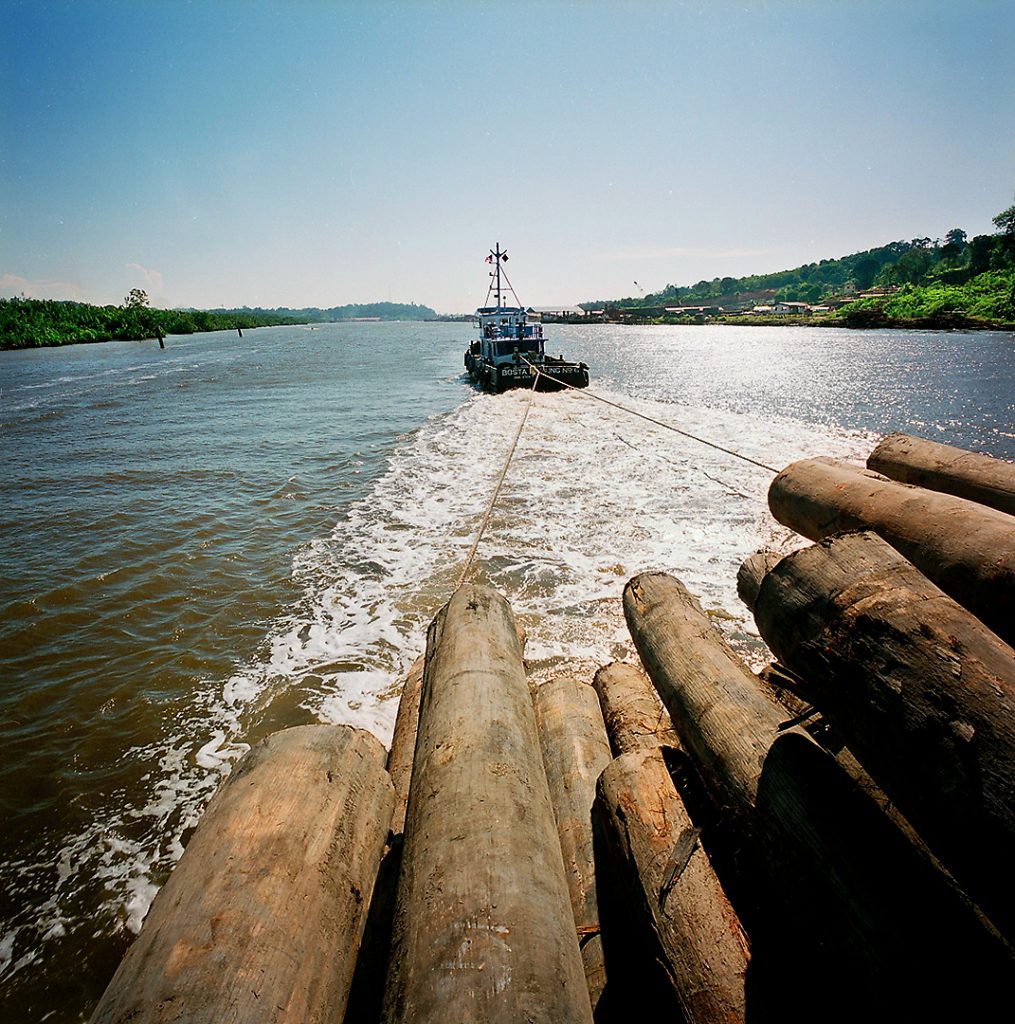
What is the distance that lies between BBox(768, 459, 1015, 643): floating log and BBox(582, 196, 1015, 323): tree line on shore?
3304 inches

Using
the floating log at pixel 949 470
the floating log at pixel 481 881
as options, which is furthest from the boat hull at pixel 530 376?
the floating log at pixel 481 881

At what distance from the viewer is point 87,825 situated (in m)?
3.86

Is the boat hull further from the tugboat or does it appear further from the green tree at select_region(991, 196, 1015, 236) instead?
the green tree at select_region(991, 196, 1015, 236)

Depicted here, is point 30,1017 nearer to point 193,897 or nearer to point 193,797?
point 193,797

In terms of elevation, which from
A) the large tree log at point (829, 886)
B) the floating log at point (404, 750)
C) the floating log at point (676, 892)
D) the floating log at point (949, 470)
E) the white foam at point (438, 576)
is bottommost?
the white foam at point (438, 576)

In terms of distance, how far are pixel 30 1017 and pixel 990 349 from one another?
63619 millimetres

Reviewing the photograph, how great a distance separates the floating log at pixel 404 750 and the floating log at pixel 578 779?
3.10ft

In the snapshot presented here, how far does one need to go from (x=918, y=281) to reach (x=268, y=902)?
141m

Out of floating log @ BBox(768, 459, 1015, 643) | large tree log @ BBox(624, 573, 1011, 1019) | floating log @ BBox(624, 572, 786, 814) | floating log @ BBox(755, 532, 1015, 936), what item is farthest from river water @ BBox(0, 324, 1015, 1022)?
floating log @ BBox(755, 532, 1015, 936)

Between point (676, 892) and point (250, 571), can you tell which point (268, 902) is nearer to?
point (676, 892)

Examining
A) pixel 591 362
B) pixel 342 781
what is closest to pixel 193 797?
pixel 342 781

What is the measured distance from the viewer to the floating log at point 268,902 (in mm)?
1604

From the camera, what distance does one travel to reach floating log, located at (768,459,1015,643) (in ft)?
8.35

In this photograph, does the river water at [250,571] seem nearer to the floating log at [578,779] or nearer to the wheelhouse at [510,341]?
the floating log at [578,779]
